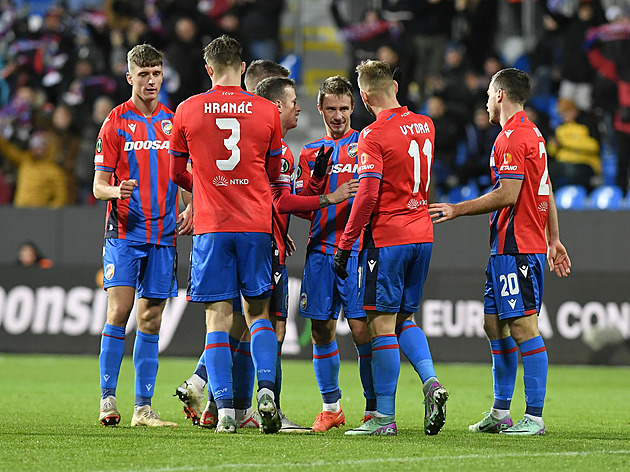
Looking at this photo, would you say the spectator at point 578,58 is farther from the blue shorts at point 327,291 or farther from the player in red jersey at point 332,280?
the blue shorts at point 327,291

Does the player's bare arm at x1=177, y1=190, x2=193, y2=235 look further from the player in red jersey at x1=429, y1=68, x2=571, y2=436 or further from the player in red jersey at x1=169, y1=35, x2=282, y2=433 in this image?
the player in red jersey at x1=429, y1=68, x2=571, y2=436

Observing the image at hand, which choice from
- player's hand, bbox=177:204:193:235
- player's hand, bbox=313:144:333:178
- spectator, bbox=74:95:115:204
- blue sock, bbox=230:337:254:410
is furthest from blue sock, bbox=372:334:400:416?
spectator, bbox=74:95:115:204

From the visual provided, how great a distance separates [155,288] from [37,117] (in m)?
9.87

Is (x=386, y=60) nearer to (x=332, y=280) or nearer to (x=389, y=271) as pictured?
(x=332, y=280)

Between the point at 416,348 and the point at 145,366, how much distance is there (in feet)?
6.11

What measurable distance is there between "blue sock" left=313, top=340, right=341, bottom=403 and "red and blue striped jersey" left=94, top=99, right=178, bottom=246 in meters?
1.32

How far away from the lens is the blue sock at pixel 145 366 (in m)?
7.09

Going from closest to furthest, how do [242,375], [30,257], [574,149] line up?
[242,375] → [30,257] → [574,149]

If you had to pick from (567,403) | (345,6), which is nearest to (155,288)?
(567,403)

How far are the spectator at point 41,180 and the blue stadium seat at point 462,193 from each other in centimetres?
551

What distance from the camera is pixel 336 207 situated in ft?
23.3

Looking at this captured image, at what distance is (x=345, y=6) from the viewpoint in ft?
58.6

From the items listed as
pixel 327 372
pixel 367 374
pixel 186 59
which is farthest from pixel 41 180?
pixel 367 374

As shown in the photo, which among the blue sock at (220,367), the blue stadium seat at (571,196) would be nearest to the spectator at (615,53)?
the blue stadium seat at (571,196)
